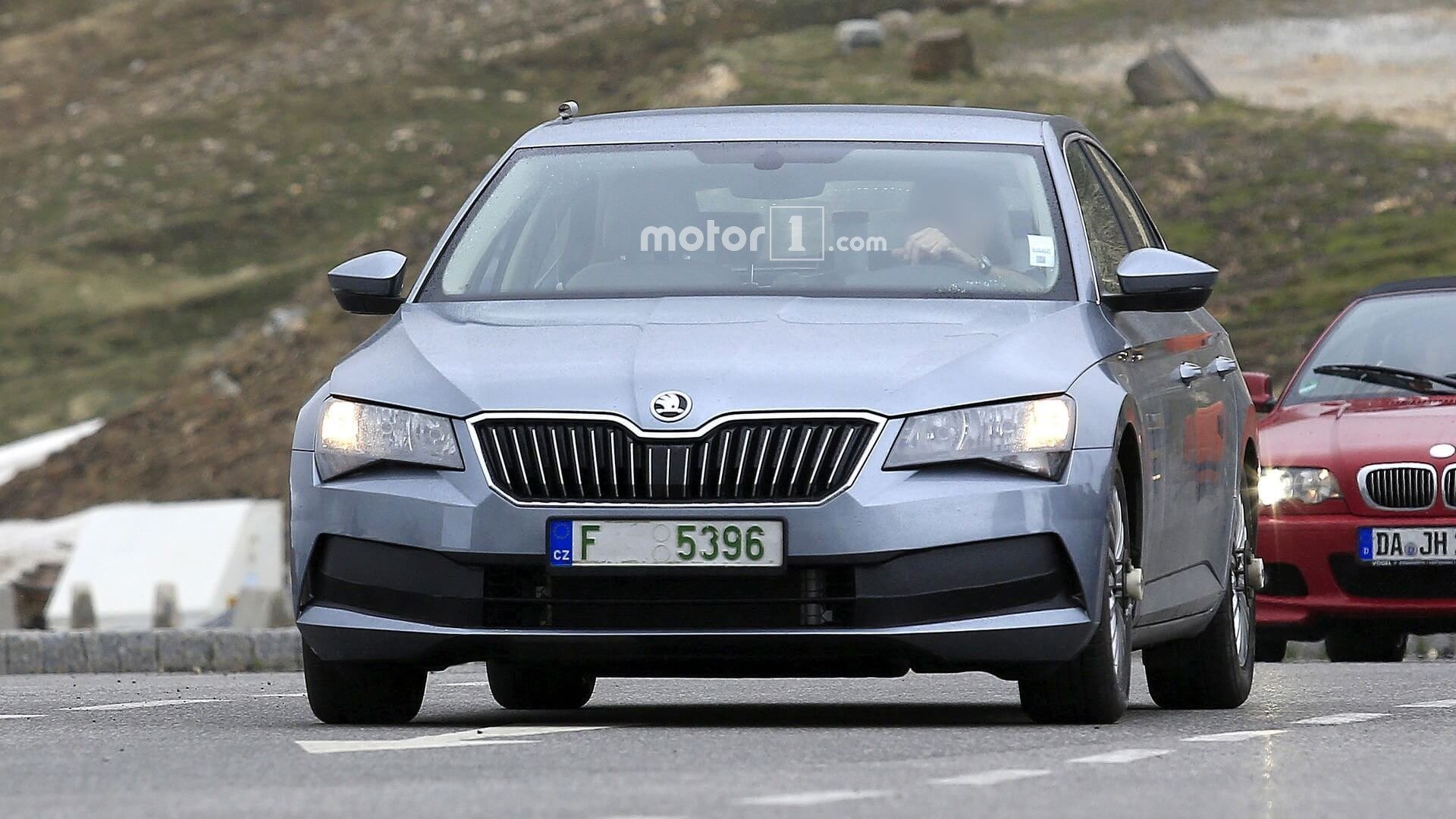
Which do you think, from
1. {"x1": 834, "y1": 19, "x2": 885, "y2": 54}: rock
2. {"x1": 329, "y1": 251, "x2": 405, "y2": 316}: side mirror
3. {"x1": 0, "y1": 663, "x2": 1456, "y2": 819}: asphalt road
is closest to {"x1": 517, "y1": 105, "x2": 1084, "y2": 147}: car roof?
{"x1": 329, "y1": 251, "x2": 405, "y2": 316}: side mirror

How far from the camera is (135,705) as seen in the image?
32.7 ft

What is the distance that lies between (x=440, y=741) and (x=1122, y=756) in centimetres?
161

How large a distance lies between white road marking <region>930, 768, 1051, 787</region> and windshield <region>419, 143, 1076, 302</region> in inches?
84.5

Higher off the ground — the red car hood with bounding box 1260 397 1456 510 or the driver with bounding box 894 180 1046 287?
the driver with bounding box 894 180 1046 287

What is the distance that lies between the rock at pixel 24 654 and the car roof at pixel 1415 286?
6.51 metres

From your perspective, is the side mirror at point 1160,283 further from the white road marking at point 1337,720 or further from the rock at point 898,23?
the rock at point 898,23

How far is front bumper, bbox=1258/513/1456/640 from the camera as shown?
13359 mm

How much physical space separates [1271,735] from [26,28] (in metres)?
91.6

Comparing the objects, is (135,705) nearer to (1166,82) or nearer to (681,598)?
(681,598)

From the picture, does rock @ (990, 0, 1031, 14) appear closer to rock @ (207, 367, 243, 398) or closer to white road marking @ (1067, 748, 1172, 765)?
rock @ (207, 367, 243, 398)

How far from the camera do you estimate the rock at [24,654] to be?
53.1 feet

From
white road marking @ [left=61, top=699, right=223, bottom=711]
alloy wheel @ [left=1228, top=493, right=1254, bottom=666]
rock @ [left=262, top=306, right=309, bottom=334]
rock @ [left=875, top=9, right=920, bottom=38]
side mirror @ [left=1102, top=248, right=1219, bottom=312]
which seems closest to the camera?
side mirror @ [left=1102, top=248, right=1219, bottom=312]

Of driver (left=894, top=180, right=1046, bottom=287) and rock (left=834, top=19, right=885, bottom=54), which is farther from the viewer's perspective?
rock (left=834, top=19, right=885, bottom=54)

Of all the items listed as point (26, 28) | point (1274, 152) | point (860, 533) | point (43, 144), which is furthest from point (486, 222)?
point (26, 28)
